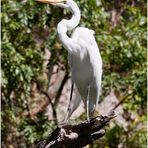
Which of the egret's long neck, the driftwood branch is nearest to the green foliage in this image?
the egret's long neck

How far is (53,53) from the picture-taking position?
4.46 meters

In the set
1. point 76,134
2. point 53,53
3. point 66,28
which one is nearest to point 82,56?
point 66,28

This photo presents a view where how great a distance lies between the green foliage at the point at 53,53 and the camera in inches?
158

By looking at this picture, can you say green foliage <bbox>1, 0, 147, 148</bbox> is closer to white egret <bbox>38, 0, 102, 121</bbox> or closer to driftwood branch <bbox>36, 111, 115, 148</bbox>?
white egret <bbox>38, 0, 102, 121</bbox>

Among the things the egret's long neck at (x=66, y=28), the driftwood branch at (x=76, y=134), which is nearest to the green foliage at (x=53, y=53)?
the egret's long neck at (x=66, y=28)

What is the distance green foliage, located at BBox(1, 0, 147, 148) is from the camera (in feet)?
13.2

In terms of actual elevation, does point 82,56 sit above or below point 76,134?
above

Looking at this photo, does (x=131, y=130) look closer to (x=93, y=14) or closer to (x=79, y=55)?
(x=93, y=14)

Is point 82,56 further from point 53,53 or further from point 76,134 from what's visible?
point 53,53

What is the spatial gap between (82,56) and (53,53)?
2.03m

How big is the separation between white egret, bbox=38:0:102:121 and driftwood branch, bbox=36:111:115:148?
60 mm

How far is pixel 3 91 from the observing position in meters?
4.41

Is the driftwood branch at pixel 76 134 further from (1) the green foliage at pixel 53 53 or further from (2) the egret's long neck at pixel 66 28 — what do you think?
(1) the green foliage at pixel 53 53

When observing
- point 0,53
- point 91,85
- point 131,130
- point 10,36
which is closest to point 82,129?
point 91,85
